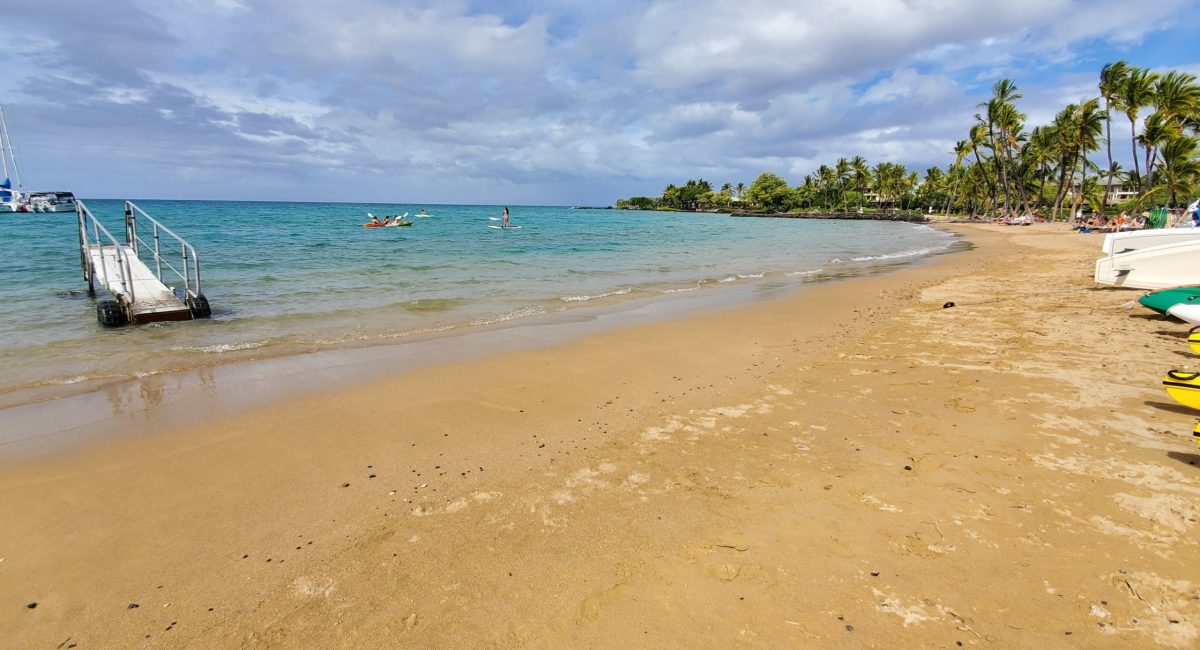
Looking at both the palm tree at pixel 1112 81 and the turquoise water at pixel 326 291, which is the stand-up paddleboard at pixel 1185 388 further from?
the palm tree at pixel 1112 81

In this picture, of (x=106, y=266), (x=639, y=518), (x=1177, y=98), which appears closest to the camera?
(x=639, y=518)

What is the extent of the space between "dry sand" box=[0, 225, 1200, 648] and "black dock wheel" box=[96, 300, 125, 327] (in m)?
7.27

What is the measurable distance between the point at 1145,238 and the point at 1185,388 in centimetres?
1138

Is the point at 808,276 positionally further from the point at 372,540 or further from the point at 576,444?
the point at 372,540

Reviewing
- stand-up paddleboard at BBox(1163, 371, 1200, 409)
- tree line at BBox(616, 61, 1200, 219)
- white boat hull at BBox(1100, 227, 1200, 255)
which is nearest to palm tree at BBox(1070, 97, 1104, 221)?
tree line at BBox(616, 61, 1200, 219)

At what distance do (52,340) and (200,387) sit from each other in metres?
5.23

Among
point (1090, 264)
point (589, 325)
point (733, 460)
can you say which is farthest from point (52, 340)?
point (1090, 264)

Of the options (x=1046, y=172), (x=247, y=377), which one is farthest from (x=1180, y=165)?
(x=247, y=377)

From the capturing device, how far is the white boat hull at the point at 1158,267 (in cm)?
1124

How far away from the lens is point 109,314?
10.3 metres

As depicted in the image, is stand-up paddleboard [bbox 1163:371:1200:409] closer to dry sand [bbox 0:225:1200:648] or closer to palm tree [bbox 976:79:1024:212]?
dry sand [bbox 0:225:1200:648]

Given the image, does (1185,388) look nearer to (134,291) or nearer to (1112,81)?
(134,291)

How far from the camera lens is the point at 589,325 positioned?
10773 mm

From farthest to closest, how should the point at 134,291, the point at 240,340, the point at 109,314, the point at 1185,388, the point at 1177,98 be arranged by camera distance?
the point at 1177,98 < the point at 134,291 < the point at 109,314 < the point at 240,340 < the point at 1185,388
